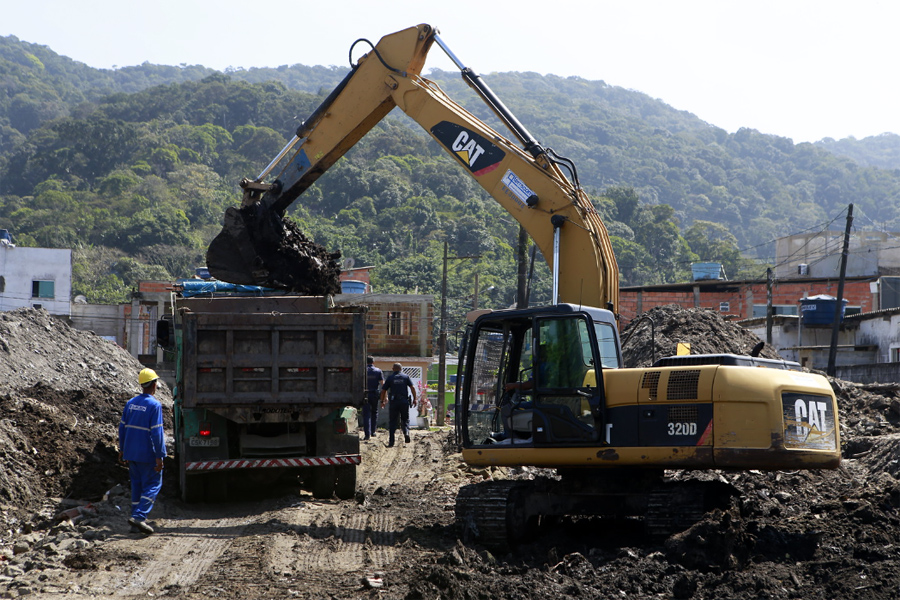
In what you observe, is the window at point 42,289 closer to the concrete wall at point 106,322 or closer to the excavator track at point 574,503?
the concrete wall at point 106,322

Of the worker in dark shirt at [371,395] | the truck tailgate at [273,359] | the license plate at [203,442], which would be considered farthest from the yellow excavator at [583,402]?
the worker in dark shirt at [371,395]

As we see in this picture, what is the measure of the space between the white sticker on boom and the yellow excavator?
0.01 metres

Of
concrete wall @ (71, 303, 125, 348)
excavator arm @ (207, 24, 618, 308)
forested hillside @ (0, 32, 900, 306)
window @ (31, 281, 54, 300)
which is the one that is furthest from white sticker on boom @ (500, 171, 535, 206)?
forested hillside @ (0, 32, 900, 306)

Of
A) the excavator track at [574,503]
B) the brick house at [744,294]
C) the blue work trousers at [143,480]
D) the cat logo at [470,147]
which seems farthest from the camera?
the brick house at [744,294]

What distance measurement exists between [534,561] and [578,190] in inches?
157

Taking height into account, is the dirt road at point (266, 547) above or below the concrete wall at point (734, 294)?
below

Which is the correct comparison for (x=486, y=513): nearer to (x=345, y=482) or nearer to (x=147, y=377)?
(x=345, y=482)

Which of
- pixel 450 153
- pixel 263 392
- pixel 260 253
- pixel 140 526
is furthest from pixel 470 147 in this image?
Result: pixel 140 526

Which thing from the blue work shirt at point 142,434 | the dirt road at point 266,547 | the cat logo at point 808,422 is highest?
the cat logo at point 808,422

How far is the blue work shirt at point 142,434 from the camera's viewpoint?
353 inches

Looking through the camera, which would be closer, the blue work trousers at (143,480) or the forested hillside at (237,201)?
the blue work trousers at (143,480)

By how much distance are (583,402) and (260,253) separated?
20.3 ft

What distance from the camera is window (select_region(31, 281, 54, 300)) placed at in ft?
161

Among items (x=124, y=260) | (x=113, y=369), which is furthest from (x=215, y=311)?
(x=124, y=260)
